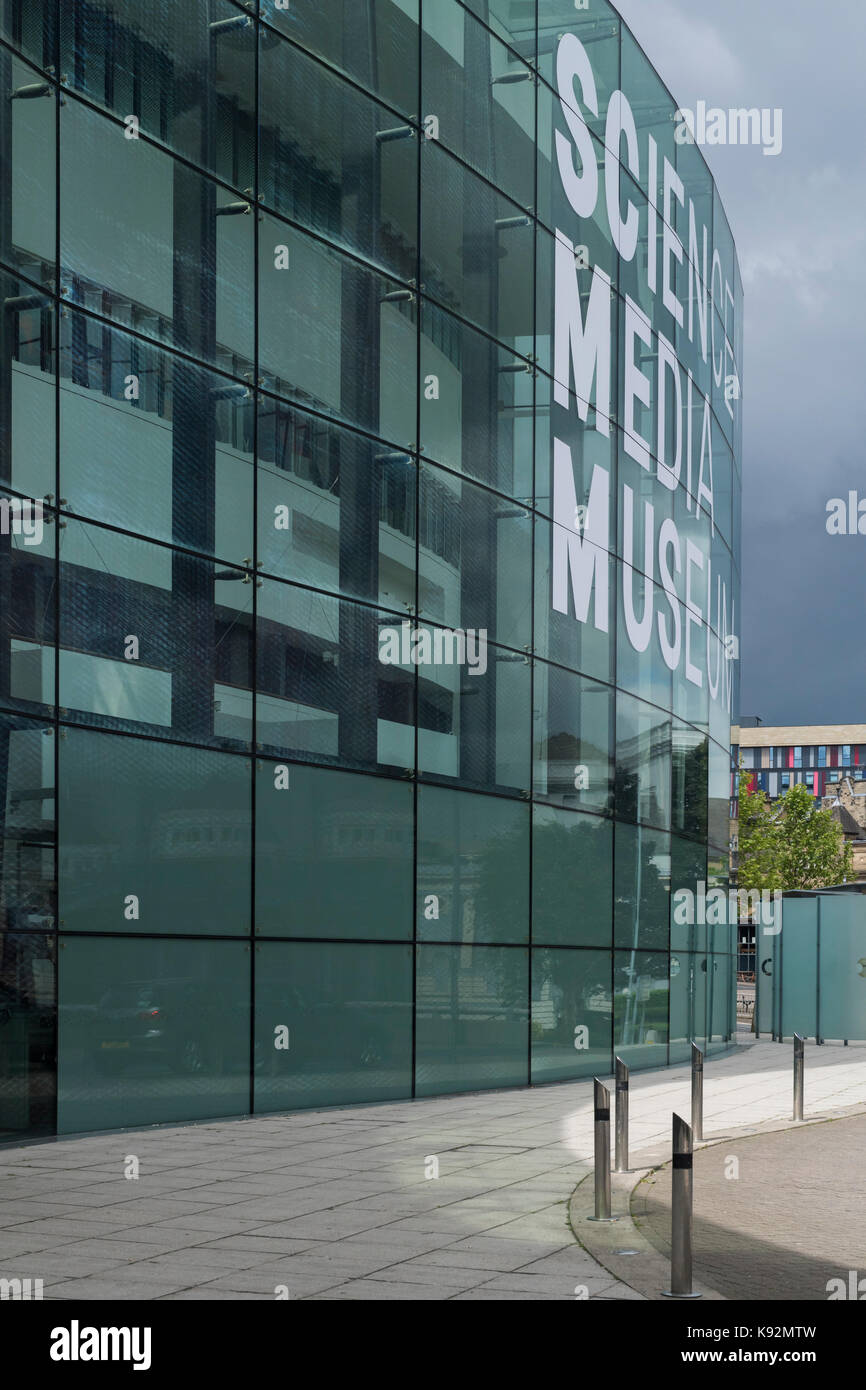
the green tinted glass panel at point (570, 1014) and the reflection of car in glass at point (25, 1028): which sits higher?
the reflection of car in glass at point (25, 1028)

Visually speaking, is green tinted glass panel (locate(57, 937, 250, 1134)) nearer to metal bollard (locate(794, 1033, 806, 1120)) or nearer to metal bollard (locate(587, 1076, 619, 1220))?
metal bollard (locate(587, 1076, 619, 1220))

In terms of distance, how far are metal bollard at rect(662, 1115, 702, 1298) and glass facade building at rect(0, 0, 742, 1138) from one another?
293 inches

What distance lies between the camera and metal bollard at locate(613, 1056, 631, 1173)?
1224 cm

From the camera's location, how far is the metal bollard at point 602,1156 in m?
9.98

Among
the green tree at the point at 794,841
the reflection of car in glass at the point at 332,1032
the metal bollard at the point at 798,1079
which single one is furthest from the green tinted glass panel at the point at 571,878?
the green tree at the point at 794,841

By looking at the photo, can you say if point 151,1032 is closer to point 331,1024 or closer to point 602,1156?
point 331,1024

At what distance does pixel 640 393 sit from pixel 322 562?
32.0ft

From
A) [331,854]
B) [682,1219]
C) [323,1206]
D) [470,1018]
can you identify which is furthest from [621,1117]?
[470,1018]

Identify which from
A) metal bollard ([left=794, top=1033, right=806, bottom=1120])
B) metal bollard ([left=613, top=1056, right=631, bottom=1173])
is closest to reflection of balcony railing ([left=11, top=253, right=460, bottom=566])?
metal bollard ([left=794, top=1033, right=806, bottom=1120])

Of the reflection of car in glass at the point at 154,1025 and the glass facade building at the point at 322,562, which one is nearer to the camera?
the glass facade building at the point at 322,562

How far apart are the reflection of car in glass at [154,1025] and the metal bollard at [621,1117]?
188 inches

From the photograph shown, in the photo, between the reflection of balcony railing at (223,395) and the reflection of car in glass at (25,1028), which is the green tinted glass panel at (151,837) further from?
the reflection of balcony railing at (223,395)
